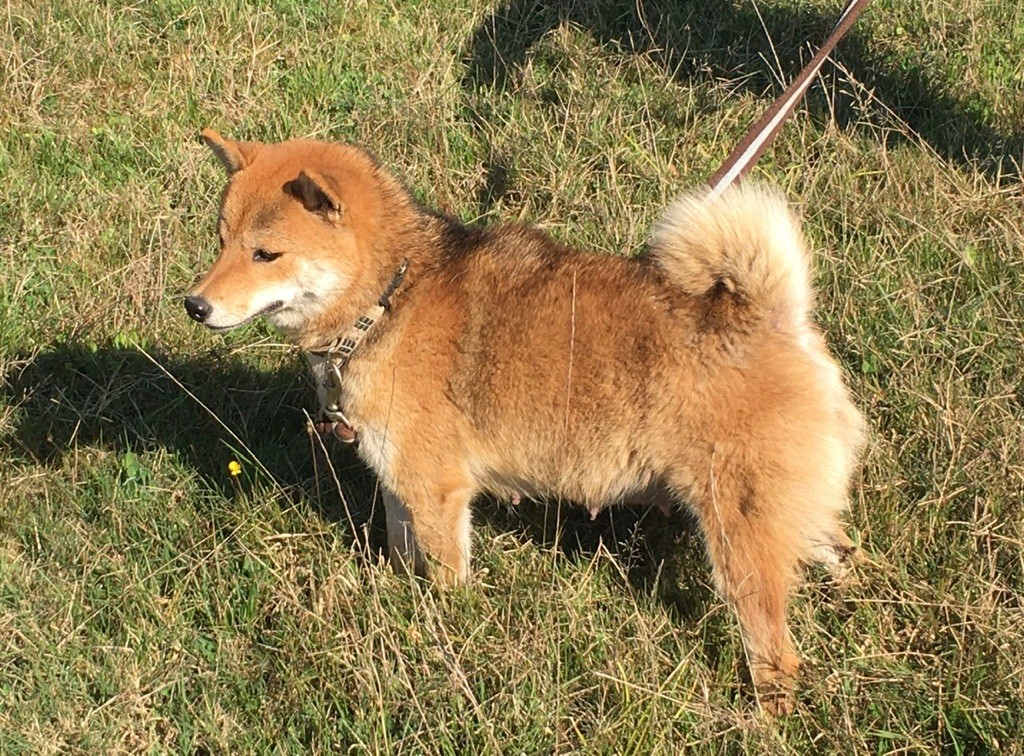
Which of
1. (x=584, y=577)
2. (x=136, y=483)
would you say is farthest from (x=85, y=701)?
(x=584, y=577)

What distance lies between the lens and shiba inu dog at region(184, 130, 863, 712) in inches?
124

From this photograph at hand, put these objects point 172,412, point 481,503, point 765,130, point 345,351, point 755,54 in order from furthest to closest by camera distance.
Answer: point 755,54 → point 172,412 → point 481,503 → point 765,130 → point 345,351

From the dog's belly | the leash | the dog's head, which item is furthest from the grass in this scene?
the leash

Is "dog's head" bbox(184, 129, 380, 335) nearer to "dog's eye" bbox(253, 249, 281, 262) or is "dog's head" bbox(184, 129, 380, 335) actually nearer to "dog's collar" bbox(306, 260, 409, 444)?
"dog's eye" bbox(253, 249, 281, 262)

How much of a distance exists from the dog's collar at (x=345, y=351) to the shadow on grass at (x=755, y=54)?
2517 mm

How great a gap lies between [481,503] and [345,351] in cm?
91

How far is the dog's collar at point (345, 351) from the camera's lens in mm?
3633

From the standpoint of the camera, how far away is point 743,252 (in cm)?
319

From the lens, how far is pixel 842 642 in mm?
3350

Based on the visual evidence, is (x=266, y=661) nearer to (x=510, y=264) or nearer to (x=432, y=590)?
(x=432, y=590)

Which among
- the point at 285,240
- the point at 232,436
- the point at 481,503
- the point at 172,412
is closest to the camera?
the point at 285,240

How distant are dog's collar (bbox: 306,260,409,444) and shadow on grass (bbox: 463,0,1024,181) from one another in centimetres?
252

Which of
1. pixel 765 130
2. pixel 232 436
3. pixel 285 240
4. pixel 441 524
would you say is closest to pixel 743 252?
pixel 765 130

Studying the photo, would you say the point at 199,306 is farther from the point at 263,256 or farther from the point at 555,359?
the point at 555,359
